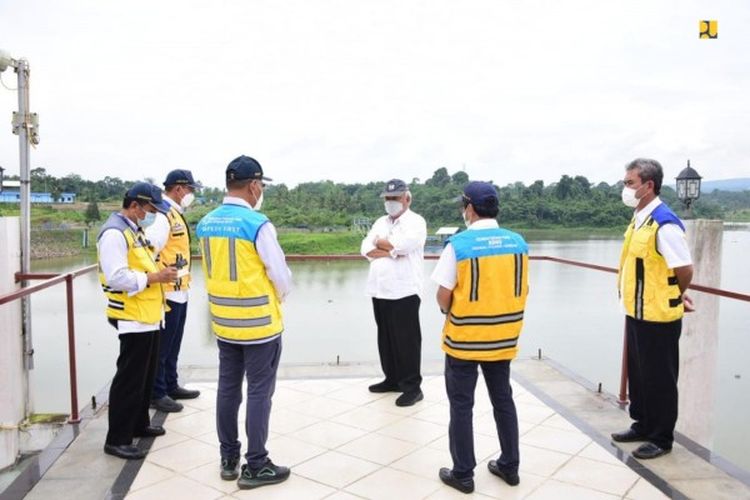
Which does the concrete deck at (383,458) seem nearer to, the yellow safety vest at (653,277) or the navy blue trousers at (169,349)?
the navy blue trousers at (169,349)

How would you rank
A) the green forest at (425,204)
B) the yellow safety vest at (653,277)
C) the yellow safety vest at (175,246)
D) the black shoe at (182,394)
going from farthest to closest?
the green forest at (425,204)
the black shoe at (182,394)
the yellow safety vest at (175,246)
the yellow safety vest at (653,277)

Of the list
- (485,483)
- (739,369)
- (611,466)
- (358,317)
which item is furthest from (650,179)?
(739,369)

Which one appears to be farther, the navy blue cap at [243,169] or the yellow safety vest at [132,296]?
the yellow safety vest at [132,296]

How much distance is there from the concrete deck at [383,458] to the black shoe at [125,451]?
0.03 meters

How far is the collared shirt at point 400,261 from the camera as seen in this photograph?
3184mm

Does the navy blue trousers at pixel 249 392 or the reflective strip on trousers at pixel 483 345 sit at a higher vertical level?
the reflective strip on trousers at pixel 483 345

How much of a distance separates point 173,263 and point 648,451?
8.10 feet

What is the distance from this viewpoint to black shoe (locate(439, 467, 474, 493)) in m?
2.19

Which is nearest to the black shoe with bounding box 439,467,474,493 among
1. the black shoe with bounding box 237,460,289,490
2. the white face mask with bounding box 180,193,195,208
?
the black shoe with bounding box 237,460,289,490

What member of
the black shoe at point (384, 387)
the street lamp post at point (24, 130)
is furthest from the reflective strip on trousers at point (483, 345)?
the street lamp post at point (24, 130)

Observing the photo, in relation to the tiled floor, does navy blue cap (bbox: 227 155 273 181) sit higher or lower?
higher

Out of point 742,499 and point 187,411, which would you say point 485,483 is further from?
point 187,411

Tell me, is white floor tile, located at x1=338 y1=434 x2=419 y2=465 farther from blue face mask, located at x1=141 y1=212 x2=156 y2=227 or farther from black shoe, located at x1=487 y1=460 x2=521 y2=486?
blue face mask, located at x1=141 y1=212 x2=156 y2=227

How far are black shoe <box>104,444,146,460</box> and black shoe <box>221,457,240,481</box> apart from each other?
44cm
